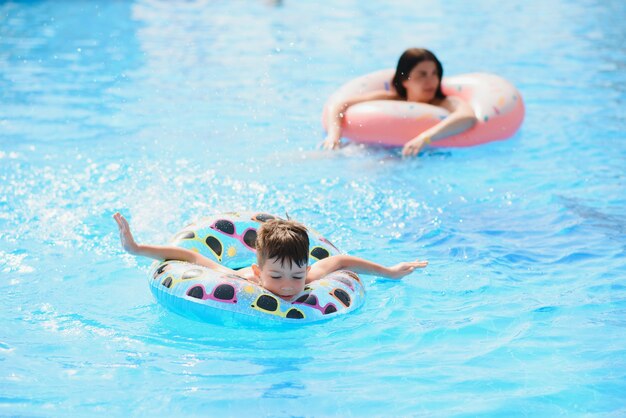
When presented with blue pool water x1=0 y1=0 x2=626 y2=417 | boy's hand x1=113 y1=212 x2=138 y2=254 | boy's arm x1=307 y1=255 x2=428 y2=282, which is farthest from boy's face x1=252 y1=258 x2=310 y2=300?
boy's hand x1=113 y1=212 x2=138 y2=254

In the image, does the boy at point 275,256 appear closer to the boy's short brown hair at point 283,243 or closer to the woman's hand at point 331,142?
the boy's short brown hair at point 283,243

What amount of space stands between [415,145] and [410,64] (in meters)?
0.90

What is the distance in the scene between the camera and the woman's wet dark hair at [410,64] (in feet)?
24.3

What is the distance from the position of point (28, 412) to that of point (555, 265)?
9.86 feet

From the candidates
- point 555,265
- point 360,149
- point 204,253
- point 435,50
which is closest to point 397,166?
point 360,149

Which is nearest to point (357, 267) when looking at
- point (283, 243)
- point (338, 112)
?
point (283, 243)

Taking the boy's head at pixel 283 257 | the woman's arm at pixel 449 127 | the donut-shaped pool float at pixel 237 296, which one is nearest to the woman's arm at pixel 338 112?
the woman's arm at pixel 449 127

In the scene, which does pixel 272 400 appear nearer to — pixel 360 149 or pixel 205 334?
pixel 205 334

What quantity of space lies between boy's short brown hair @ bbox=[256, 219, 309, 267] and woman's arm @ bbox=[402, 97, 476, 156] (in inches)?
121

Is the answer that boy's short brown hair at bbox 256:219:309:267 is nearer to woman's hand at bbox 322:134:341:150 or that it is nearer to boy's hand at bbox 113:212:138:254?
boy's hand at bbox 113:212:138:254

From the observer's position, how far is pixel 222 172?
6.53 meters

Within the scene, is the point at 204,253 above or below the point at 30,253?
above

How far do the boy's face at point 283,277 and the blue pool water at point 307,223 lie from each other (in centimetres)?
20

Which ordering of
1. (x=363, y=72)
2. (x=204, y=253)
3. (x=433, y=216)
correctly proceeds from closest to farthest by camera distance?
(x=204, y=253) → (x=433, y=216) → (x=363, y=72)
